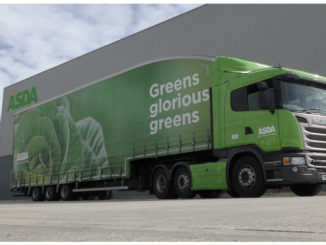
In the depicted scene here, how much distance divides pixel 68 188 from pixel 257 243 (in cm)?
1450

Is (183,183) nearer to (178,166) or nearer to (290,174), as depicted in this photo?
(178,166)

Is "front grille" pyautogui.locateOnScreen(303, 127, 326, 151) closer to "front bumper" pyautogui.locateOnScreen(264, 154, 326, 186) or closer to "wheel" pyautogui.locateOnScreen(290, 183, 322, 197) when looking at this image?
"front bumper" pyautogui.locateOnScreen(264, 154, 326, 186)

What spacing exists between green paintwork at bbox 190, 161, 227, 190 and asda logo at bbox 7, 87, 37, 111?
25627 millimetres

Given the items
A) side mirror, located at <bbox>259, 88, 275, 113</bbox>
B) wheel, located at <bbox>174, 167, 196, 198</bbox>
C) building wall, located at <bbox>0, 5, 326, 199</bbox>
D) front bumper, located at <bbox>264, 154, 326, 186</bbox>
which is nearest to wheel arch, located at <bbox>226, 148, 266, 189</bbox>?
front bumper, located at <bbox>264, 154, 326, 186</bbox>

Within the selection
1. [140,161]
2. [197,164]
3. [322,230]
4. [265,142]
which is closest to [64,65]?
[140,161]

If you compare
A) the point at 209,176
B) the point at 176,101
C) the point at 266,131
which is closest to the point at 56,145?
the point at 176,101

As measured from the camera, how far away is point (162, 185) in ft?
39.0

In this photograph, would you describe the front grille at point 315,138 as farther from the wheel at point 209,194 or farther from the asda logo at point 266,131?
the wheel at point 209,194

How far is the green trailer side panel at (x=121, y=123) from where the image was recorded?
1116 cm

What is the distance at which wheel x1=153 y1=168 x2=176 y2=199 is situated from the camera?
11.6 m

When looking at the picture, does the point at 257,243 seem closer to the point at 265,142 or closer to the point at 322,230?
the point at 322,230

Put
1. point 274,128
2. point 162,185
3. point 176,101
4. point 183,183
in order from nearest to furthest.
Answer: point 274,128 < point 183,183 < point 176,101 < point 162,185

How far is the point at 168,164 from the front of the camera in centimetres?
1197

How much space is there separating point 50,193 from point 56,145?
2161 millimetres
